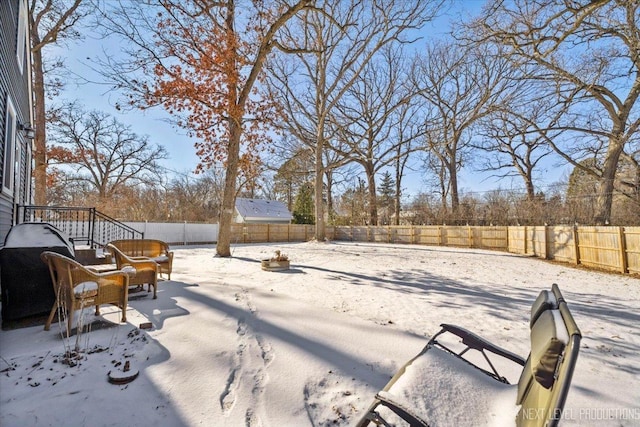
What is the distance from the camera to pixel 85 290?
2.87 meters

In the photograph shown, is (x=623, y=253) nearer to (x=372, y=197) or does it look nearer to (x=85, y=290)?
(x=85, y=290)

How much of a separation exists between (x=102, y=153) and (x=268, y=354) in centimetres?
2615

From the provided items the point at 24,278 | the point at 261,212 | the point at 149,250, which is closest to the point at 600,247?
the point at 149,250

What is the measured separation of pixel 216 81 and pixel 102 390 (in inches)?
361

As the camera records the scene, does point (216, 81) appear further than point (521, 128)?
No

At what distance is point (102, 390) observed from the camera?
79.8 inches

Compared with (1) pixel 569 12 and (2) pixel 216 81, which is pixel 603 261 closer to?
(1) pixel 569 12

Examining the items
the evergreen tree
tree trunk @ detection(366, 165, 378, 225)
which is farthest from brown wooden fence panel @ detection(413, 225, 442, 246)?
the evergreen tree

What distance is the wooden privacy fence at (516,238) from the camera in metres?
8.27

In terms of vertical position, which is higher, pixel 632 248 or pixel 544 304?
pixel 544 304

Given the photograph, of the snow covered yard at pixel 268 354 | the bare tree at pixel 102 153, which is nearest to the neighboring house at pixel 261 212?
the bare tree at pixel 102 153

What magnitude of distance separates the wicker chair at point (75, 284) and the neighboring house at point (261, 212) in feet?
87.5

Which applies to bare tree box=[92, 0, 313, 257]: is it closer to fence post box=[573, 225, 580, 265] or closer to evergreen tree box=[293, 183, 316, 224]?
fence post box=[573, 225, 580, 265]

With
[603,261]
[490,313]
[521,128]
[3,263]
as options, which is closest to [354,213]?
[521,128]
